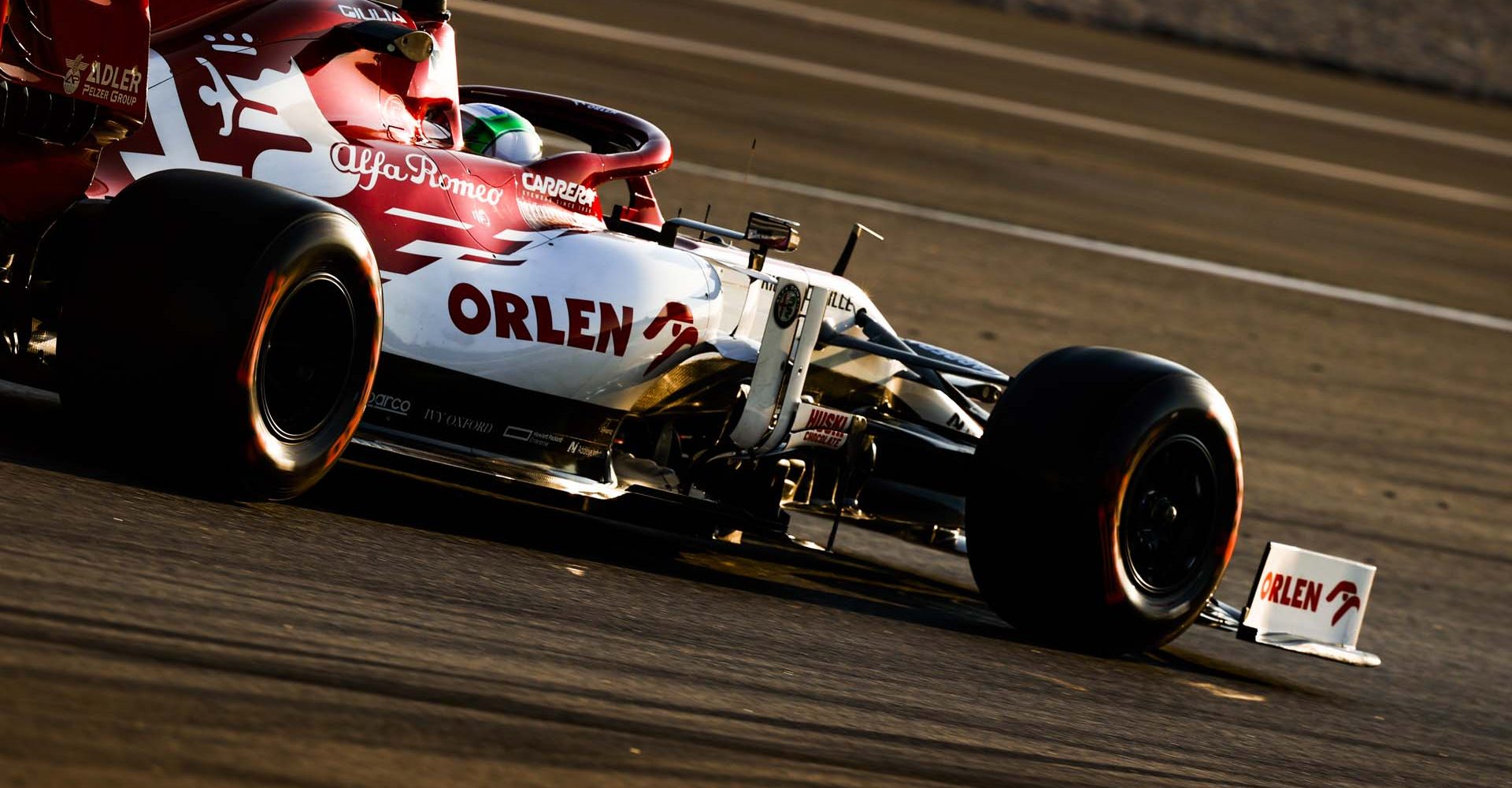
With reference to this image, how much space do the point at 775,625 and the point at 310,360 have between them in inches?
55.6

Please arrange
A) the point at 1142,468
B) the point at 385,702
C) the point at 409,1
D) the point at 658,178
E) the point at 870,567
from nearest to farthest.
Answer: the point at 385,702, the point at 1142,468, the point at 409,1, the point at 870,567, the point at 658,178

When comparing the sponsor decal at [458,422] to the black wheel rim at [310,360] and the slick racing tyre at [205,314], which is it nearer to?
the black wheel rim at [310,360]

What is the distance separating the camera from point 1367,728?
20.8 ft

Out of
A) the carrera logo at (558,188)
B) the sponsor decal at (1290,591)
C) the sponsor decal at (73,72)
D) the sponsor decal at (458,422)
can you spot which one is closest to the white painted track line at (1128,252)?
the carrera logo at (558,188)

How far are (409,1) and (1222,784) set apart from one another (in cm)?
349

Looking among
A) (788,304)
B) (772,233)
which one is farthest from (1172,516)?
(772,233)

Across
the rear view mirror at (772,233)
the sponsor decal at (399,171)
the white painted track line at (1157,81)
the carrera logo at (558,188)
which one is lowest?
the sponsor decal at (399,171)

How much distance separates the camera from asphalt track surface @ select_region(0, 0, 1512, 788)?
3863mm

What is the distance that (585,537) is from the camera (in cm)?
656

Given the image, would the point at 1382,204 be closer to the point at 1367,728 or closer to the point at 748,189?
the point at 748,189

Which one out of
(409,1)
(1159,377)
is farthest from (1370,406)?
(409,1)

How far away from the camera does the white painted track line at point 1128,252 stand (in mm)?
15703

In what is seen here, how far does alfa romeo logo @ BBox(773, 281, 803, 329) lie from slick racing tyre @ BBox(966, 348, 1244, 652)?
675 mm

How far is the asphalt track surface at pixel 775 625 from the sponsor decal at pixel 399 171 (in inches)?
35.4
